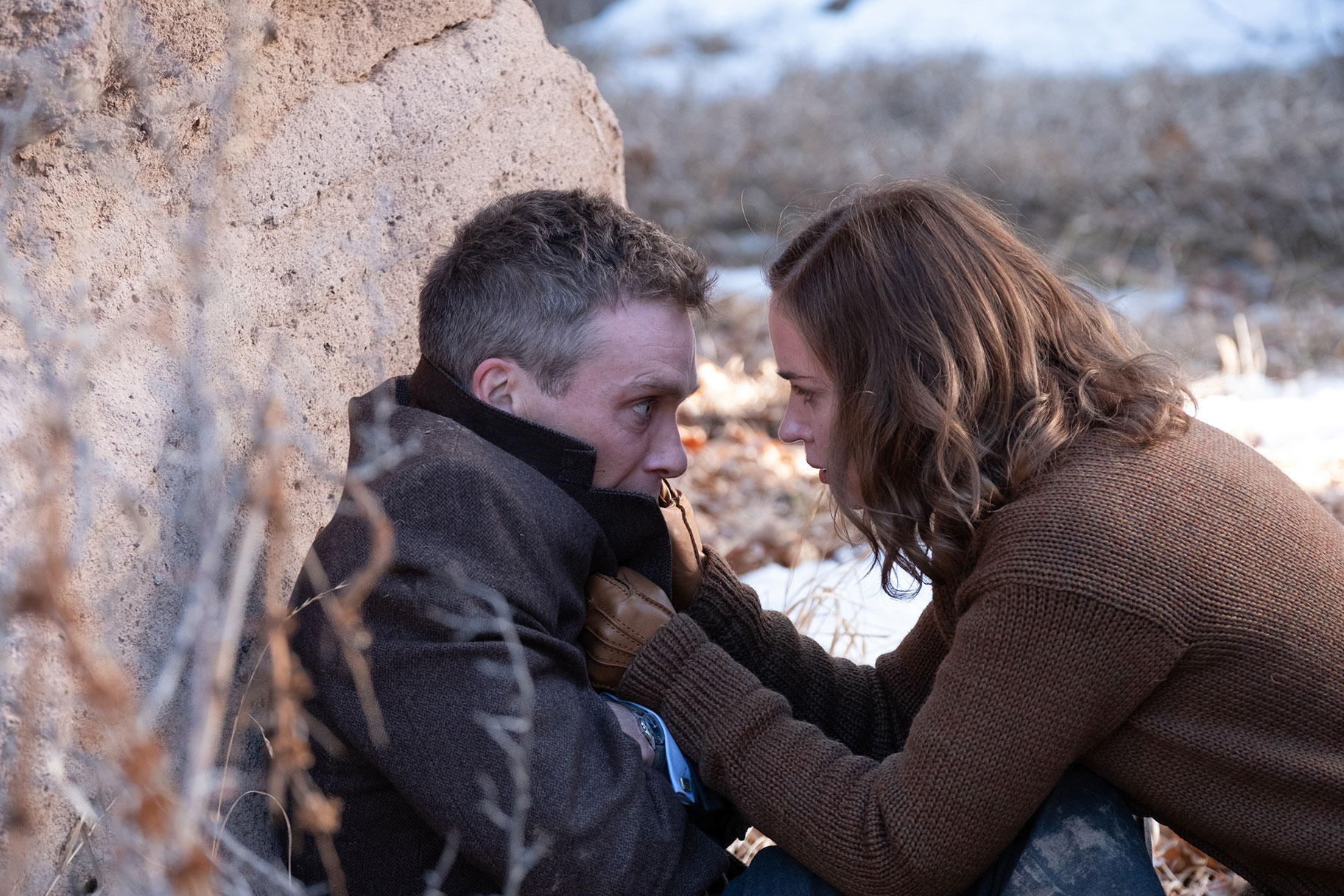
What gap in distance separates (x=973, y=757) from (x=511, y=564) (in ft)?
2.52

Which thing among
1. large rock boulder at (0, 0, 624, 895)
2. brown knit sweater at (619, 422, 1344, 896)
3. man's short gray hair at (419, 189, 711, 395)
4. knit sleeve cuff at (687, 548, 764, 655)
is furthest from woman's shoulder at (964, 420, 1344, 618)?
Result: large rock boulder at (0, 0, 624, 895)

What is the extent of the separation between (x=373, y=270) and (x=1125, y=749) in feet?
5.80

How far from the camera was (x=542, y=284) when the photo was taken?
7.58 feet

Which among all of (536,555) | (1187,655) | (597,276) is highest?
(597,276)

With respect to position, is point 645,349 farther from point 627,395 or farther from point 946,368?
point 946,368

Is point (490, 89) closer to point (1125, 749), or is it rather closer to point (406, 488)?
point (406, 488)

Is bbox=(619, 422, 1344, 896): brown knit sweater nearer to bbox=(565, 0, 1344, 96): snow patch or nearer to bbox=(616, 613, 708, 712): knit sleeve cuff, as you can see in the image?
bbox=(616, 613, 708, 712): knit sleeve cuff

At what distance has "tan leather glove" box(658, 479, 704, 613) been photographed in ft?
8.09

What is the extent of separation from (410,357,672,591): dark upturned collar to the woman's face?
31 cm

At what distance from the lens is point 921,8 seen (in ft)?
53.3

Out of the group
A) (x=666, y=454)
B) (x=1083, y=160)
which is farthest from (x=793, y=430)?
(x=1083, y=160)

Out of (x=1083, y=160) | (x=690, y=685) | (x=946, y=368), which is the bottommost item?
(x=1083, y=160)

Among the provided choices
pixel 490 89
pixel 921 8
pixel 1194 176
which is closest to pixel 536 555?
pixel 490 89

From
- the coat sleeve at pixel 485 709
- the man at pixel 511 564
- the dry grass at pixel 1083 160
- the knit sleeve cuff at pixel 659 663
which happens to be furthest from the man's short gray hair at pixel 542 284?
the dry grass at pixel 1083 160
